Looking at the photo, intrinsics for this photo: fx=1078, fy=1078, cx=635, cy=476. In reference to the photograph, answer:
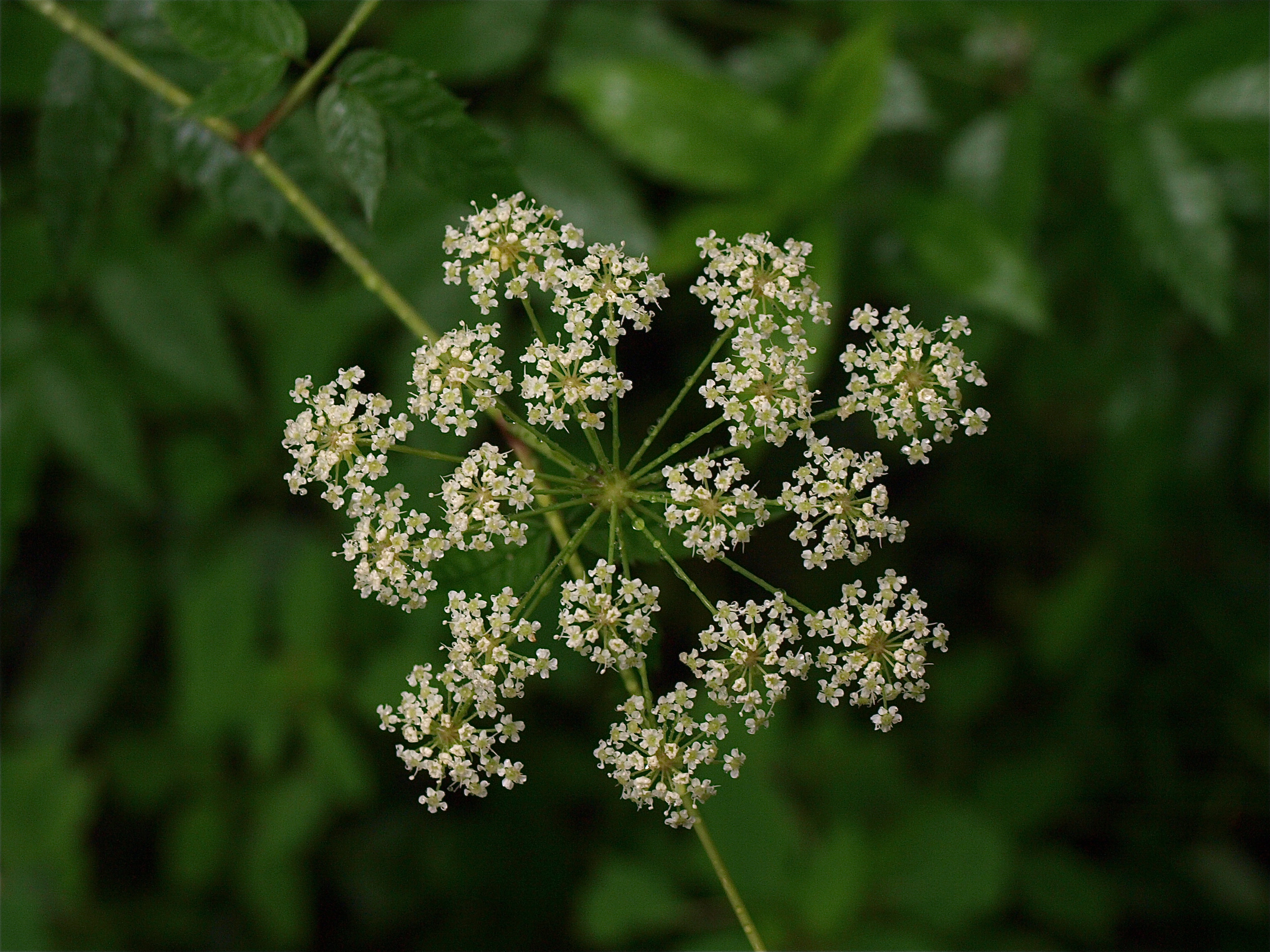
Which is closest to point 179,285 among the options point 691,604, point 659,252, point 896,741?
point 659,252

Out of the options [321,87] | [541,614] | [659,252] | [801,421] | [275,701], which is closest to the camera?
[801,421]

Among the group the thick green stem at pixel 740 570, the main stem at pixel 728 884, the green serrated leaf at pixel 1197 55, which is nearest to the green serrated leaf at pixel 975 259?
the green serrated leaf at pixel 1197 55

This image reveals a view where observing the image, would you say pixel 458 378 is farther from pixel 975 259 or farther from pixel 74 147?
pixel 975 259

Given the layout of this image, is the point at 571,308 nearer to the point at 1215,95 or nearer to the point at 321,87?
the point at 321,87

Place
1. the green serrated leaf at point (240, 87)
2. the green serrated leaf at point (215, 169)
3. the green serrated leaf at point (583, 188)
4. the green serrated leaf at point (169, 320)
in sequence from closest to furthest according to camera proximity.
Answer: the green serrated leaf at point (240, 87), the green serrated leaf at point (215, 169), the green serrated leaf at point (583, 188), the green serrated leaf at point (169, 320)

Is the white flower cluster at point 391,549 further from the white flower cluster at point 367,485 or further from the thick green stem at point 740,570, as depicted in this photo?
the thick green stem at point 740,570

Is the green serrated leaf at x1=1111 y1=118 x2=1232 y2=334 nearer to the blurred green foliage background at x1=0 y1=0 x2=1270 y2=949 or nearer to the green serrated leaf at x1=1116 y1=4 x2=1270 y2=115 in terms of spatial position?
the blurred green foliage background at x1=0 y1=0 x2=1270 y2=949

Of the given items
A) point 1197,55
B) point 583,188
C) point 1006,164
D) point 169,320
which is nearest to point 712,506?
point 583,188
